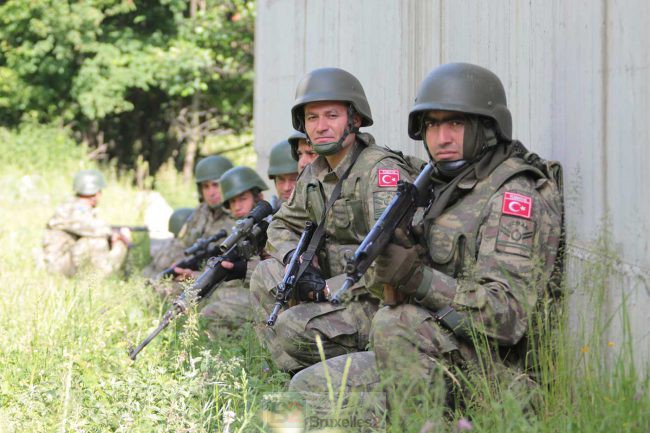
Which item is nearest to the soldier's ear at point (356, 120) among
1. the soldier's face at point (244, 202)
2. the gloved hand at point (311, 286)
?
the gloved hand at point (311, 286)

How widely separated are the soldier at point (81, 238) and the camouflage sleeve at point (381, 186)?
20.7ft

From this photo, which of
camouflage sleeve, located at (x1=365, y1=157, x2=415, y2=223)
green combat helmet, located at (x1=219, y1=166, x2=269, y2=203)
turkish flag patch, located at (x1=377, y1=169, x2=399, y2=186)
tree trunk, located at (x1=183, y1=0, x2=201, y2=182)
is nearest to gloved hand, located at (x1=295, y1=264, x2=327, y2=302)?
camouflage sleeve, located at (x1=365, y1=157, x2=415, y2=223)

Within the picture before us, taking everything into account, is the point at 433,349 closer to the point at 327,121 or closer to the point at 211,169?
the point at 327,121

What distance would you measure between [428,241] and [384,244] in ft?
1.72

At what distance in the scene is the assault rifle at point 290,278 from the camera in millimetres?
5295

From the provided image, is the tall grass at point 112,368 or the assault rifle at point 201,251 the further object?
the assault rifle at point 201,251

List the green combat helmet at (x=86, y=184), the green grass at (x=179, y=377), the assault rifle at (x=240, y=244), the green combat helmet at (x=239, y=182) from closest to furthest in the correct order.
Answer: the green grass at (x=179, y=377) → the assault rifle at (x=240, y=244) → the green combat helmet at (x=239, y=182) → the green combat helmet at (x=86, y=184)

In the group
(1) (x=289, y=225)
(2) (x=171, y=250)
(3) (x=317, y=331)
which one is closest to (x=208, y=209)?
(2) (x=171, y=250)

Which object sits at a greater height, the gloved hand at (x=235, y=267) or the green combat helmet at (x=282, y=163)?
the green combat helmet at (x=282, y=163)

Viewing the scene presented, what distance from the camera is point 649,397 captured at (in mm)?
3172

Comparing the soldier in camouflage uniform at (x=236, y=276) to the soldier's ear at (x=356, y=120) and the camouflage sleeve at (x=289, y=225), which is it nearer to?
the camouflage sleeve at (x=289, y=225)

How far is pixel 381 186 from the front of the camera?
5.22 metres

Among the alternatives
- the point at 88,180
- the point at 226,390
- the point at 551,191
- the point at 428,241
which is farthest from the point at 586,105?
the point at 88,180

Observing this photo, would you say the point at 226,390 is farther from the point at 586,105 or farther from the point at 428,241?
the point at 586,105
